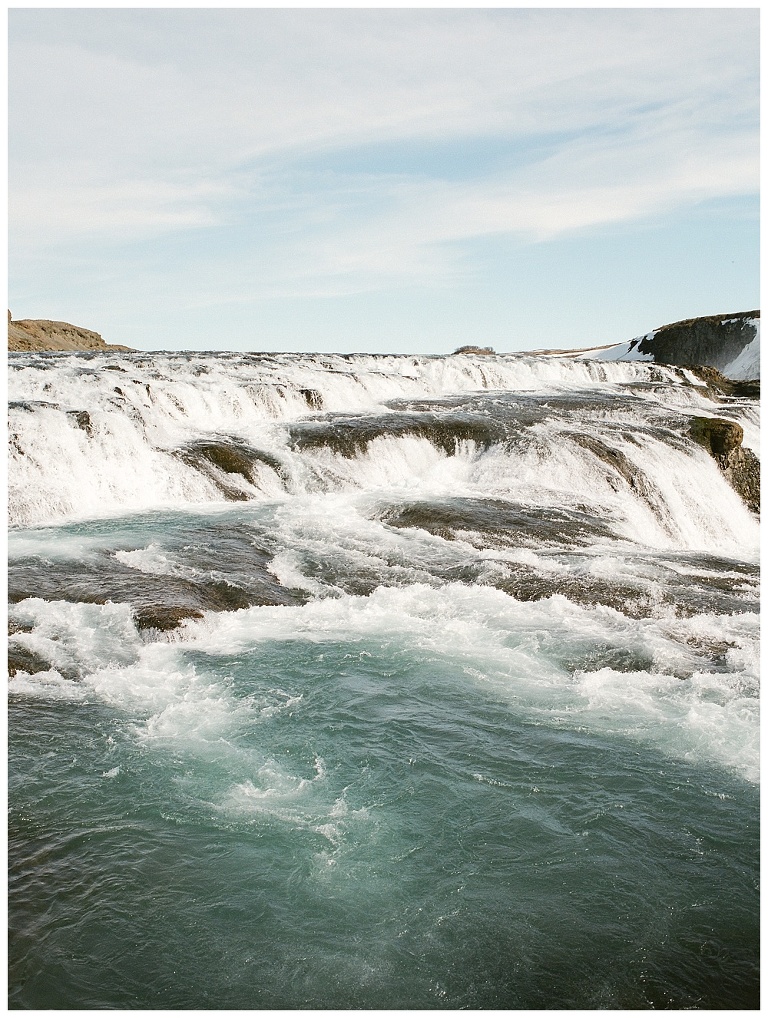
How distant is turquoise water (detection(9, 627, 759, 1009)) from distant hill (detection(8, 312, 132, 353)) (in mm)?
63231

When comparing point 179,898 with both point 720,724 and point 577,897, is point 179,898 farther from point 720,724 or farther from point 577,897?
point 720,724

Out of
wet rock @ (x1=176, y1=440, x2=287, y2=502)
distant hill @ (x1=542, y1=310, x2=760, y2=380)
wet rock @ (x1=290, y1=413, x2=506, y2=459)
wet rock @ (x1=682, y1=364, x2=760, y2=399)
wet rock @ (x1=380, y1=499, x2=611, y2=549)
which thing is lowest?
wet rock @ (x1=380, y1=499, x2=611, y2=549)

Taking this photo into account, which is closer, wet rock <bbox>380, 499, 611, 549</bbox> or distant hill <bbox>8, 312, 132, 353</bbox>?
wet rock <bbox>380, 499, 611, 549</bbox>

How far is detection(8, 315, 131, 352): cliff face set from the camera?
6624 centimetres

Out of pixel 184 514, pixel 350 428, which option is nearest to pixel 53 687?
pixel 184 514

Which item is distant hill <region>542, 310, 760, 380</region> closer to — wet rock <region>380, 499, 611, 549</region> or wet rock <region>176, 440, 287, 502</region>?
wet rock <region>380, 499, 611, 549</region>

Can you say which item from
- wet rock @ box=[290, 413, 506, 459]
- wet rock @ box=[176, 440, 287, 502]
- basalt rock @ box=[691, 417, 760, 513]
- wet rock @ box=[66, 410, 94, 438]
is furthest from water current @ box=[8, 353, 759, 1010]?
basalt rock @ box=[691, 417, 760, 513]

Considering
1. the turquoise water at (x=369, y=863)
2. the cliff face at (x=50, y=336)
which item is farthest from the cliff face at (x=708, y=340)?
the turquoise water at (x=369, y=863)

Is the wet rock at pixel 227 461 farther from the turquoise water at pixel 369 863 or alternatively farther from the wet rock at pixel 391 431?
the turquoise water at pixel 369 863

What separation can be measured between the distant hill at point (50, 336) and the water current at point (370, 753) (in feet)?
180

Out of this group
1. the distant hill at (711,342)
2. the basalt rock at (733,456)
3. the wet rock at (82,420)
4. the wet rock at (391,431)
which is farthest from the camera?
the distant hill at (711,342)

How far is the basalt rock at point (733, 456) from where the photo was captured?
20812 mm

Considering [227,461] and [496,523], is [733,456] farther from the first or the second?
[227,461]

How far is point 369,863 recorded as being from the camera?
5.77 m
